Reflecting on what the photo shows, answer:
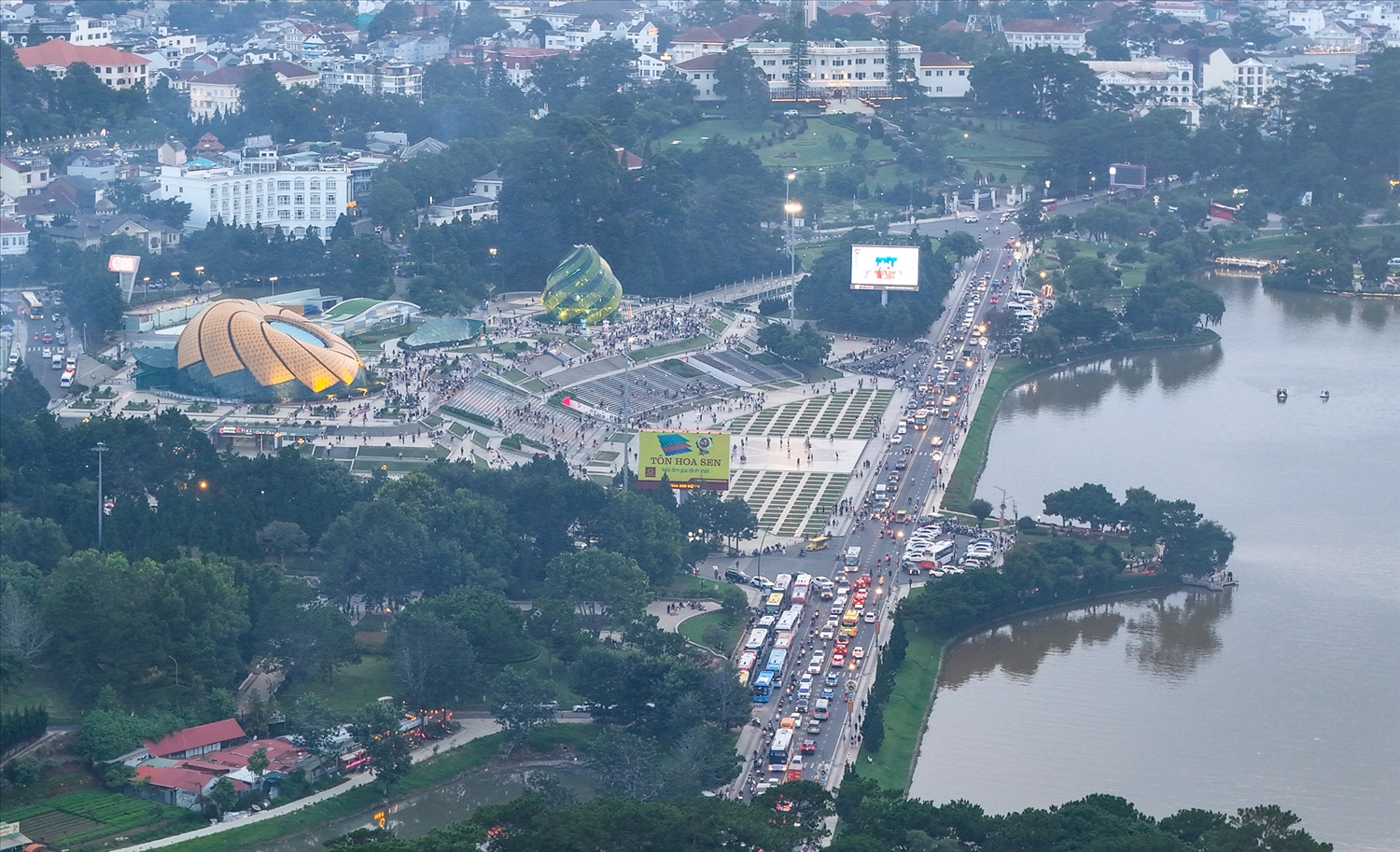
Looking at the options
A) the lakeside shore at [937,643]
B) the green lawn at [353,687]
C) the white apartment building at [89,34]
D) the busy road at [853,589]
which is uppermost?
the white apartment building at [89,34]

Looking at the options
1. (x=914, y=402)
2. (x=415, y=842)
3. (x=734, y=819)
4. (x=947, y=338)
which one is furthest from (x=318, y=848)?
(x=947, y=338)

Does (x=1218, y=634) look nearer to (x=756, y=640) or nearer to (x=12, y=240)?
(x=756, y=640)

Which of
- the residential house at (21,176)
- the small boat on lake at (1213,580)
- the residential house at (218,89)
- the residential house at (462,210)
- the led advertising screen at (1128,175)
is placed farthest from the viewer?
the residential house at (218,89)

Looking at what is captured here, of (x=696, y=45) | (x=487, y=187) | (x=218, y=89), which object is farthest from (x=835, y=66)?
(x=218, y=89)

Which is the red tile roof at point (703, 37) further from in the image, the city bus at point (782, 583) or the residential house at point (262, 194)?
the city bus at point (782, 583)

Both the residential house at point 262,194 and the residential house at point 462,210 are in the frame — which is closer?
the residential house at point 262,194

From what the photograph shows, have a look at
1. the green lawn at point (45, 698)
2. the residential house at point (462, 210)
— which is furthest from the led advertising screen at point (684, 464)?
the residential house at point (462, 210)
